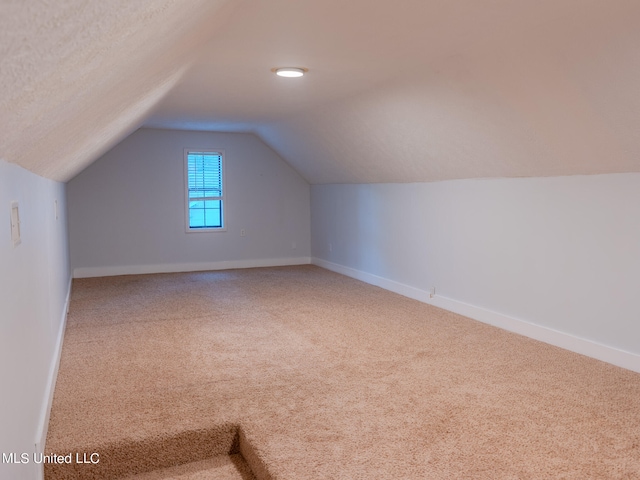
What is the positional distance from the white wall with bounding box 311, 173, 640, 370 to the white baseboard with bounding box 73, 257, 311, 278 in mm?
2078

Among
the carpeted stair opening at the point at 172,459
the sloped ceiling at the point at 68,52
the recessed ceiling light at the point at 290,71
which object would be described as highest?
the recessed ceiling light at the point at 290,71

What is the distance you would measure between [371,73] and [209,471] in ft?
8.97

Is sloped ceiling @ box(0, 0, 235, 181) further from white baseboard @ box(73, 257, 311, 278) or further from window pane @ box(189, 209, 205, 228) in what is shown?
window pane @ box(189, 209, 205, 228)

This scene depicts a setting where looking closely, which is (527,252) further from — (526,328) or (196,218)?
(196,218)

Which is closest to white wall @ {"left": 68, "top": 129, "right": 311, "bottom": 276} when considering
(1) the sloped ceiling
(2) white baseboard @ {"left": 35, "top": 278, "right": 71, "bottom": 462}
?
(2) white baseboard @ {"left": 35, "top": 278, "right": 71, "bottom": 462}

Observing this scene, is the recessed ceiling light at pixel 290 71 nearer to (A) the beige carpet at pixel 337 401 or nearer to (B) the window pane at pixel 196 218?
(A) the beige carpet at pixel 337 401

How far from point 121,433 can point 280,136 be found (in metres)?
4.94

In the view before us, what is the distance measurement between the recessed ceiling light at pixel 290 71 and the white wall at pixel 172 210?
380 cm

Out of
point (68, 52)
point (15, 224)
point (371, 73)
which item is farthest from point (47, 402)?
point (371, 73)

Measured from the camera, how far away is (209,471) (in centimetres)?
241

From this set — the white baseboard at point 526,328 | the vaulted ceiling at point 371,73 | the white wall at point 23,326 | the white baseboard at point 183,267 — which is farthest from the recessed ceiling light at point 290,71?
the white baseboard at point 183,267

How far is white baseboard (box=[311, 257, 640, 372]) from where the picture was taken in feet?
10.6

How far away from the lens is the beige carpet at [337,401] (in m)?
2.16

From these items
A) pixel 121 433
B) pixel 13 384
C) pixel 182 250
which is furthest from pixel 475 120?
pixel 182 250
